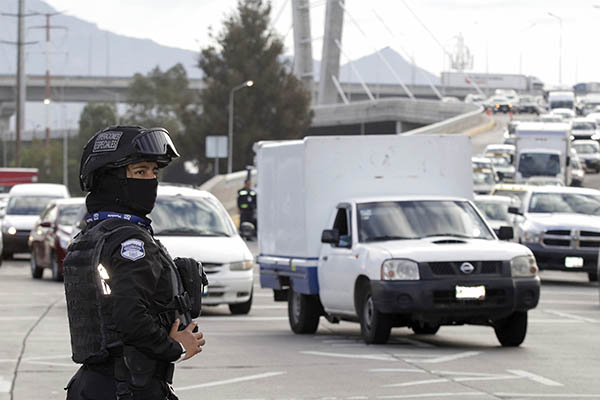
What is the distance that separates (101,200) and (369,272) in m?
9.57

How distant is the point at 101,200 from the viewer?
5480 mm

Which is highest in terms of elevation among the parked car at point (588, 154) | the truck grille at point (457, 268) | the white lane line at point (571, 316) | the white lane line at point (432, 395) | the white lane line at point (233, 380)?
the parked car at point (588, 154)

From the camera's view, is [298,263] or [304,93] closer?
[298,263]

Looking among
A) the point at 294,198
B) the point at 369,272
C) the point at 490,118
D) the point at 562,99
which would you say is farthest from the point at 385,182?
the point at 562,99

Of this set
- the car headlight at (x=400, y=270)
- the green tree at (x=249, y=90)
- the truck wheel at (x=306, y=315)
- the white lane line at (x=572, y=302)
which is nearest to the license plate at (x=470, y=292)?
the car headlight at (x=400, y=270)

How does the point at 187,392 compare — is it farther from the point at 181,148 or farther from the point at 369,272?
the point at 181,148

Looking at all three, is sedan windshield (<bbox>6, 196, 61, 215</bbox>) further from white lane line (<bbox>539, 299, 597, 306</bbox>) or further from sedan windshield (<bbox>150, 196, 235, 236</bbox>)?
white lane line (<bbox>539, 299, 597, 306</bbox>)

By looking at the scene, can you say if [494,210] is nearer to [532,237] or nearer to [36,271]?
[532,237]

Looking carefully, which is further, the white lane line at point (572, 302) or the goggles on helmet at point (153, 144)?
the white lane line at point (572, 302)

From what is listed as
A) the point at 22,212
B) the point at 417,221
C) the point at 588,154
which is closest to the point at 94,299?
the point at 417,221

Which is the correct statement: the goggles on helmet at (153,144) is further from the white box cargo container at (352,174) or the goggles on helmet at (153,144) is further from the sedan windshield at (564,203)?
the sedan windshield at (564,203)

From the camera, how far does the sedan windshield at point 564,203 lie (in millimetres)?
27331

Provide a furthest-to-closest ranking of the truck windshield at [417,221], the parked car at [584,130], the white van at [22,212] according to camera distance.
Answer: the parked car at [584,130], the white van at [22,212], the truck windshield at [417,221]

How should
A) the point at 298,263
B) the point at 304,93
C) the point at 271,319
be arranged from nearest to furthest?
1. the point at 298,263
2. the point at 271,319
3. the point at 304,93
